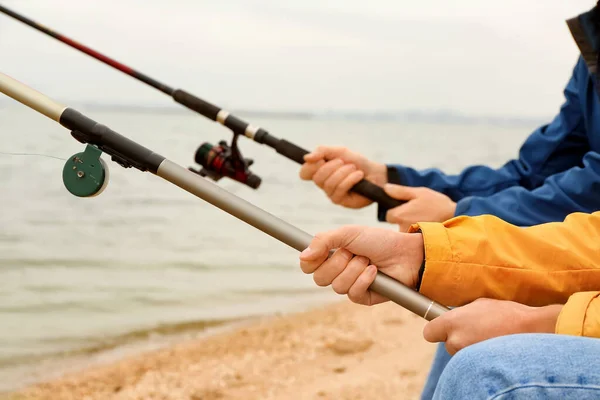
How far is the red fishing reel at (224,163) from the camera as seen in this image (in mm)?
1991

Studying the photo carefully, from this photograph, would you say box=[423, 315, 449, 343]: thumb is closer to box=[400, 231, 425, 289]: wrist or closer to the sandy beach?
box=[400, 231, 425, 289]: wrist

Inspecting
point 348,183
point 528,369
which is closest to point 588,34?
point 348,183

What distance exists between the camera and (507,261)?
1.08m

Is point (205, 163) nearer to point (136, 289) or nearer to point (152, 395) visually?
point (152, 395)

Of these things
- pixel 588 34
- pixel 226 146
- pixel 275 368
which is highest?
pixel 588 34

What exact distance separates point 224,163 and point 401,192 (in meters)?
0.53

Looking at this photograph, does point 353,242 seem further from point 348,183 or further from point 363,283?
point 348,183

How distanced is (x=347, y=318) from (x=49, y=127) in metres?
2.65

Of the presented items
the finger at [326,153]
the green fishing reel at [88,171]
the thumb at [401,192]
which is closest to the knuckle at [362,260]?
the green fishing reel at [88,171]

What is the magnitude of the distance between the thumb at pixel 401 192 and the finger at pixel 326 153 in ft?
0.60

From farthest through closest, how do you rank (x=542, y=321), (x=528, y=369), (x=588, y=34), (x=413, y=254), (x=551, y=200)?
(x=551, y=200) → (x=588, y=34) → (x=413, y=254) → (x=542, y=321) → (x=528, y=369)

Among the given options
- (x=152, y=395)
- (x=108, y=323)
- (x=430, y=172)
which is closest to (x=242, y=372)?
(x=152, y=395)

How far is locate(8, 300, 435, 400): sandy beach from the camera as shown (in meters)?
2.53

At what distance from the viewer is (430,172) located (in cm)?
201
